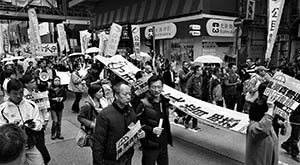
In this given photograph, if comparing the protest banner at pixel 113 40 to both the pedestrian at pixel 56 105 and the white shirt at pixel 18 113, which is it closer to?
the pedestrian at pixel 56 105

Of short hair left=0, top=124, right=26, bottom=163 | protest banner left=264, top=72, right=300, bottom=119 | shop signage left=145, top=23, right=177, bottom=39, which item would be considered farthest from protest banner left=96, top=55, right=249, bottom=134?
shop signage left=145, top=23, right=177, bottom=39

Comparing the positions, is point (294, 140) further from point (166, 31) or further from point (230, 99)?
point (166, 31)

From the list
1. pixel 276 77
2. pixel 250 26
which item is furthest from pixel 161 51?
pixel 276 77

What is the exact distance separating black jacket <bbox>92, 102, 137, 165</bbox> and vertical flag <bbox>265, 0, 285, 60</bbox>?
537cm

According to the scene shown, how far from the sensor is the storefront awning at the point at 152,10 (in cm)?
1642

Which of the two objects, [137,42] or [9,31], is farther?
[9,31]

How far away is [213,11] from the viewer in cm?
1589

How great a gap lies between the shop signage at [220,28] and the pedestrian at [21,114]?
45.2ft

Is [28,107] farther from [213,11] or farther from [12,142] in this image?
[213,11]

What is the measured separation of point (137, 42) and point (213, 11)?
7090mm

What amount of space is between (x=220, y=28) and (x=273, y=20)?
30.3 ft

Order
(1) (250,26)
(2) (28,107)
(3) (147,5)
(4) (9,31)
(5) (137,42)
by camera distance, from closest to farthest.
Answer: (2) (28,107), (5) (137,42), (1) (250,26), (3) (147,5), (4) (9,31)

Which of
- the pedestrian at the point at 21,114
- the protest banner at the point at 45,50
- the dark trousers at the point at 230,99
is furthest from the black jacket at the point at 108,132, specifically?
the protest banner at the point at 45,50

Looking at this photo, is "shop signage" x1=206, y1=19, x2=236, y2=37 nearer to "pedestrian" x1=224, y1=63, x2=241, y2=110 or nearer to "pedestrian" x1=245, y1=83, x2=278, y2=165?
"pedestrian" x1=224, y1=63, x2=241, y2=110
